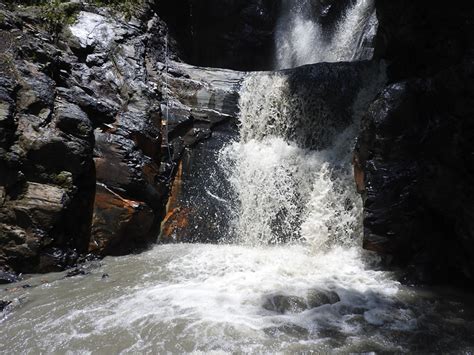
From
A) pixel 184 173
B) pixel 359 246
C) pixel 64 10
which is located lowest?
pixel 359 246

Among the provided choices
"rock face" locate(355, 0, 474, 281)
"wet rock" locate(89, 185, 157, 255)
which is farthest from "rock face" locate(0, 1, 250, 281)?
"rock face" locate(355, 0, 474, 281)

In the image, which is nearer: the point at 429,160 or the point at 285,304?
the point at 285,304

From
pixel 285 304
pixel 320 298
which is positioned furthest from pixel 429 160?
pixel 285 304

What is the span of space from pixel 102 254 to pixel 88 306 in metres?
2.14

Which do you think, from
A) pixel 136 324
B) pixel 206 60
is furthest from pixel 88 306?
pixel 206 60

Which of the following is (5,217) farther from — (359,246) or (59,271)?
(359,246)

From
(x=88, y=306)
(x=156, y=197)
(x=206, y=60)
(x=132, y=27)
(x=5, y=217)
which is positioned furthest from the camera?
(x=206, y=60)

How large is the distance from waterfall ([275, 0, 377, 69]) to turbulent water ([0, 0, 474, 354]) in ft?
18.0

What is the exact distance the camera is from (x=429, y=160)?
5.82 m

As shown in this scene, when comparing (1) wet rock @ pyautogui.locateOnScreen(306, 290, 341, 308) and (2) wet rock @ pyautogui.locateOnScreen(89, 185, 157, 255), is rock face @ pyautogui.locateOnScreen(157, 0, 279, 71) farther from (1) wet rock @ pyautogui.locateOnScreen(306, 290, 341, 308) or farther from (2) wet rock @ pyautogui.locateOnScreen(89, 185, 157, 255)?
(1) wet rock @ pyautogui.locateOnScreen(306, 290, 341, 308)

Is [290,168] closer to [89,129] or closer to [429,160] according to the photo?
[429,160]

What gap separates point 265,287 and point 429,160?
3.22m

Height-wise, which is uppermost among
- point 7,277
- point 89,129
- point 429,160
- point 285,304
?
point 89,129

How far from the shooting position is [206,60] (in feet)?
47.6
